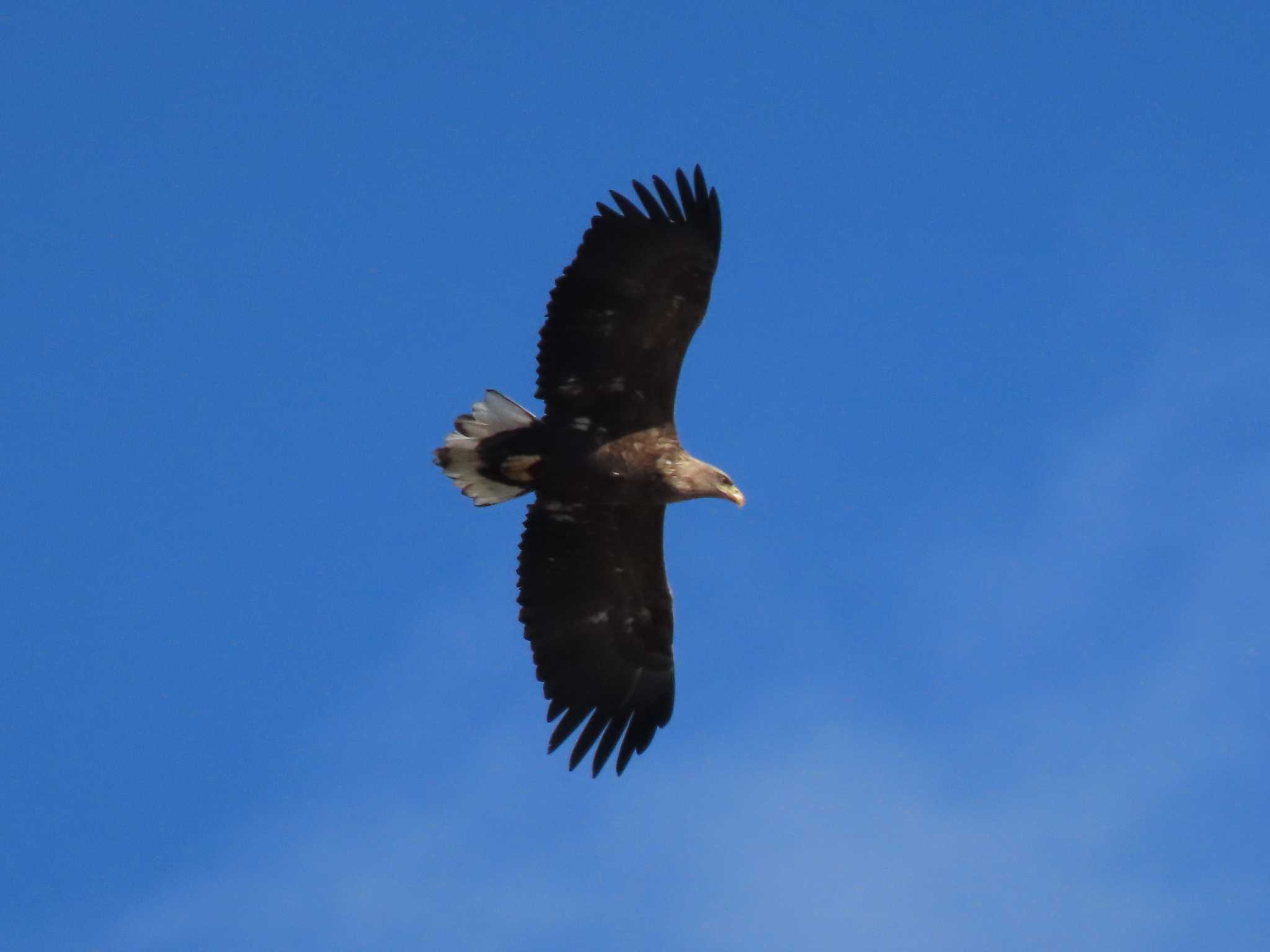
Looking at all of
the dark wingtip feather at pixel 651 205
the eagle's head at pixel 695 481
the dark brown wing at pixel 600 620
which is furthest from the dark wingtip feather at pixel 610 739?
the dark wingtip feather at pixel 651 205

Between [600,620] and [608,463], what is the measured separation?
148 centimetres

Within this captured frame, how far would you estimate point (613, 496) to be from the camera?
1441 cm

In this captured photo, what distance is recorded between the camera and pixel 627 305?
46.0 feet

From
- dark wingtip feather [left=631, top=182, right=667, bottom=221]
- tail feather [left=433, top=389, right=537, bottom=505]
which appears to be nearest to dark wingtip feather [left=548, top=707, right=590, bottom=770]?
tail feather [left=433, top=389, right=537, bottom=505]

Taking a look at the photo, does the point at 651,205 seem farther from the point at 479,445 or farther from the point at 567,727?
the point at 567,727

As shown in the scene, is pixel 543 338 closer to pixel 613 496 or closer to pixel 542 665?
pixel 613 496

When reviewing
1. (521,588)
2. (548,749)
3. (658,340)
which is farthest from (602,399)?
(548,749)

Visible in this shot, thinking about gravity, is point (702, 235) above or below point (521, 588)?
above

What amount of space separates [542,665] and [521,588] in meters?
0.62

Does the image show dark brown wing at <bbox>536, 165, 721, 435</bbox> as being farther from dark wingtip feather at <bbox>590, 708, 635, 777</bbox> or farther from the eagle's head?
dark wingtip feather at <bbox>590, 708, 635, 777</bbox>

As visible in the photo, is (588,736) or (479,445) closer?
(479,445)

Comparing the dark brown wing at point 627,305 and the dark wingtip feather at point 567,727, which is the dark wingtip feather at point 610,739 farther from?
the dark brown wing at point 627,305

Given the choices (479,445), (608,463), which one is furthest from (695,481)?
(479,445)

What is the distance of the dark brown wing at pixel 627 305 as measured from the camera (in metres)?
13.9
